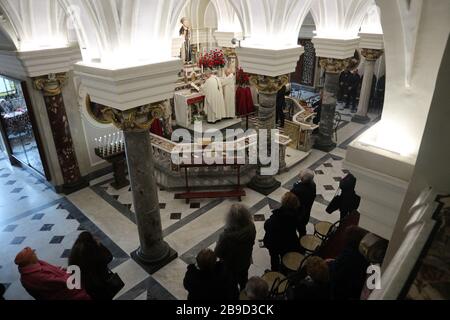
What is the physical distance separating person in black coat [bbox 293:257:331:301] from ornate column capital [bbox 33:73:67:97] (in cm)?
686

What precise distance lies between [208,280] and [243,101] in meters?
10.0

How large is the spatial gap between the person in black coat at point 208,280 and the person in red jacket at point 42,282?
4.27ft

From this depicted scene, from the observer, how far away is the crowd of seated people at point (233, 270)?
9.81 ft

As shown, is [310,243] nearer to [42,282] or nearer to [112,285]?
[112,285]

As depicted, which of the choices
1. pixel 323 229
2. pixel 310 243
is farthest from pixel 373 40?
pixel 310 243

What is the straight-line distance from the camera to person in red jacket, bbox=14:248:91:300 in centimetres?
341

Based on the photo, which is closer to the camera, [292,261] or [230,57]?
[292,261]

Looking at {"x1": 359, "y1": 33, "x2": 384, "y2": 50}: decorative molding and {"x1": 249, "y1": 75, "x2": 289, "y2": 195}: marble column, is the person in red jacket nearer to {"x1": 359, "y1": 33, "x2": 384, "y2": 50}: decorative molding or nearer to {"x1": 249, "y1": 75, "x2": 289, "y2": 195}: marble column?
{"x1": 249, "y1": 75, "x2": 289, "y2": 195}: marble column

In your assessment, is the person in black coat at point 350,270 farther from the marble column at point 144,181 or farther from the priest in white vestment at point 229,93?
the priest in white vestment at point 229,93

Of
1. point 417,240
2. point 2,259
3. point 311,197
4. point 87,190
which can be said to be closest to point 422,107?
point 417,240

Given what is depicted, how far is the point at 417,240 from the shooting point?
1.34 metres

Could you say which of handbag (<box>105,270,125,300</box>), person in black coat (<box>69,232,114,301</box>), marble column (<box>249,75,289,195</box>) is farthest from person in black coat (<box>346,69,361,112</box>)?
person in black coat (<box>69,232,114,301</box>)

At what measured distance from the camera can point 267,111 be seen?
6.97 metres

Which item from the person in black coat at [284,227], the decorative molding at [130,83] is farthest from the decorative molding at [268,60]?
the person in black coat at [284,227]
